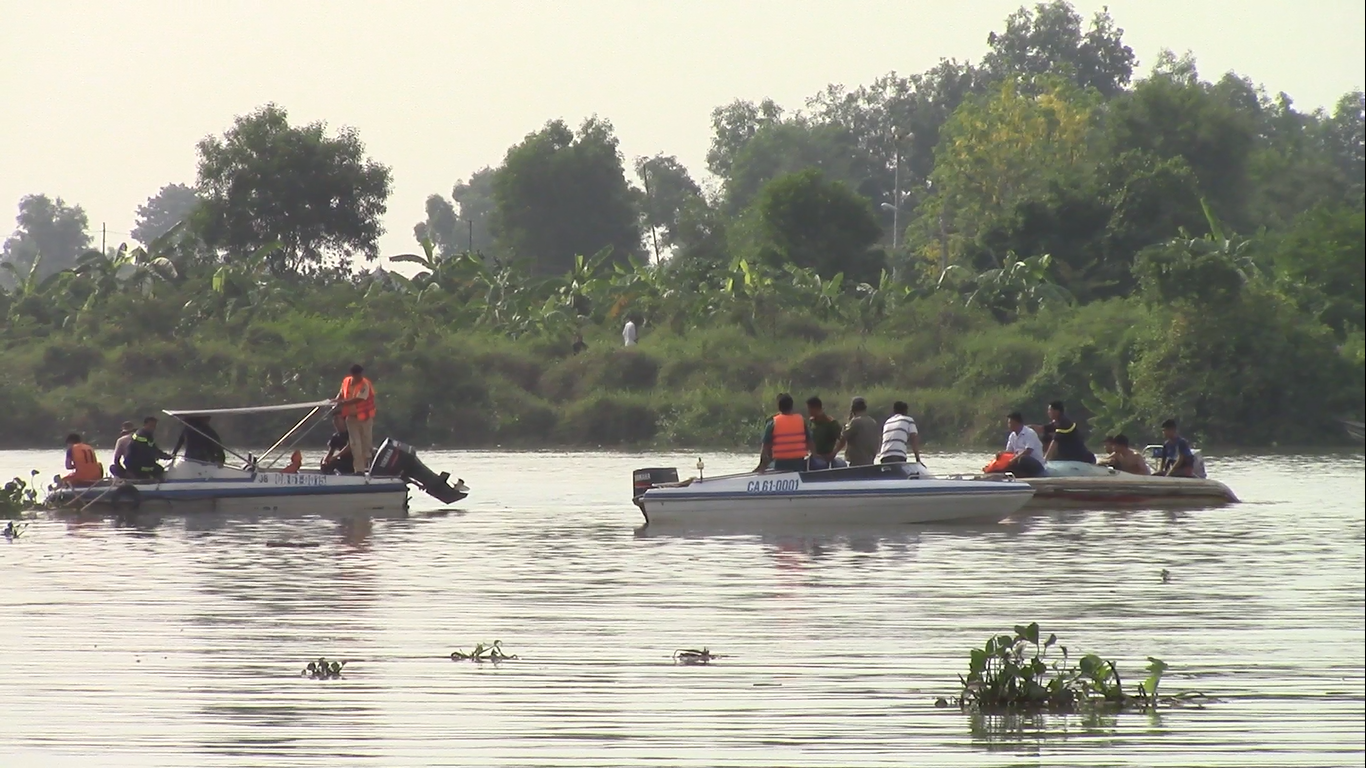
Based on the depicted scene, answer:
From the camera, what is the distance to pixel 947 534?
2267 cm

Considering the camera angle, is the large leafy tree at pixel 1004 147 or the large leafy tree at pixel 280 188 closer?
the large leafy tree at pixel 280 188

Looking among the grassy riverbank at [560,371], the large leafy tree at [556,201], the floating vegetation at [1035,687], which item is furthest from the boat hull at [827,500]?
the large leafy tree at [556,201]

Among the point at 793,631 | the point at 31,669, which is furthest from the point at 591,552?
the point at 31,669

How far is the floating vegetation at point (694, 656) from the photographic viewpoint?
12.2 metres

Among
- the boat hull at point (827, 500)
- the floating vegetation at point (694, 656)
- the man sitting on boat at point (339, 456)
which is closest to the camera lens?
the floating vegetation at point (694, 656)

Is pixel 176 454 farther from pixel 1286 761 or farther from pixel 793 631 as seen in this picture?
pixel 1286 761

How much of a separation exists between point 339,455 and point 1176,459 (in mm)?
10785

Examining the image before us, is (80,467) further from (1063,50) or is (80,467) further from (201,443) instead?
(1063,50)

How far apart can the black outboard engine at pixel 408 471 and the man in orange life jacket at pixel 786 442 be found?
17.2 ft

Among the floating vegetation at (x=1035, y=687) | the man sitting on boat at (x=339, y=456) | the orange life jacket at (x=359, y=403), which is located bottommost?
the floating vegetation at (x=1035, y=687)

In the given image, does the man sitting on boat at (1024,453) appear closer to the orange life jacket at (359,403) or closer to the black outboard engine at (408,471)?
the black outboard engine at (408,471)

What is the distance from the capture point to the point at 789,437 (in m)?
23.2

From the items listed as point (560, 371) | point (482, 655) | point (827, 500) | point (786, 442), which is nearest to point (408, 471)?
point (786, 442)

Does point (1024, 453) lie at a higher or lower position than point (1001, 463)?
higher
